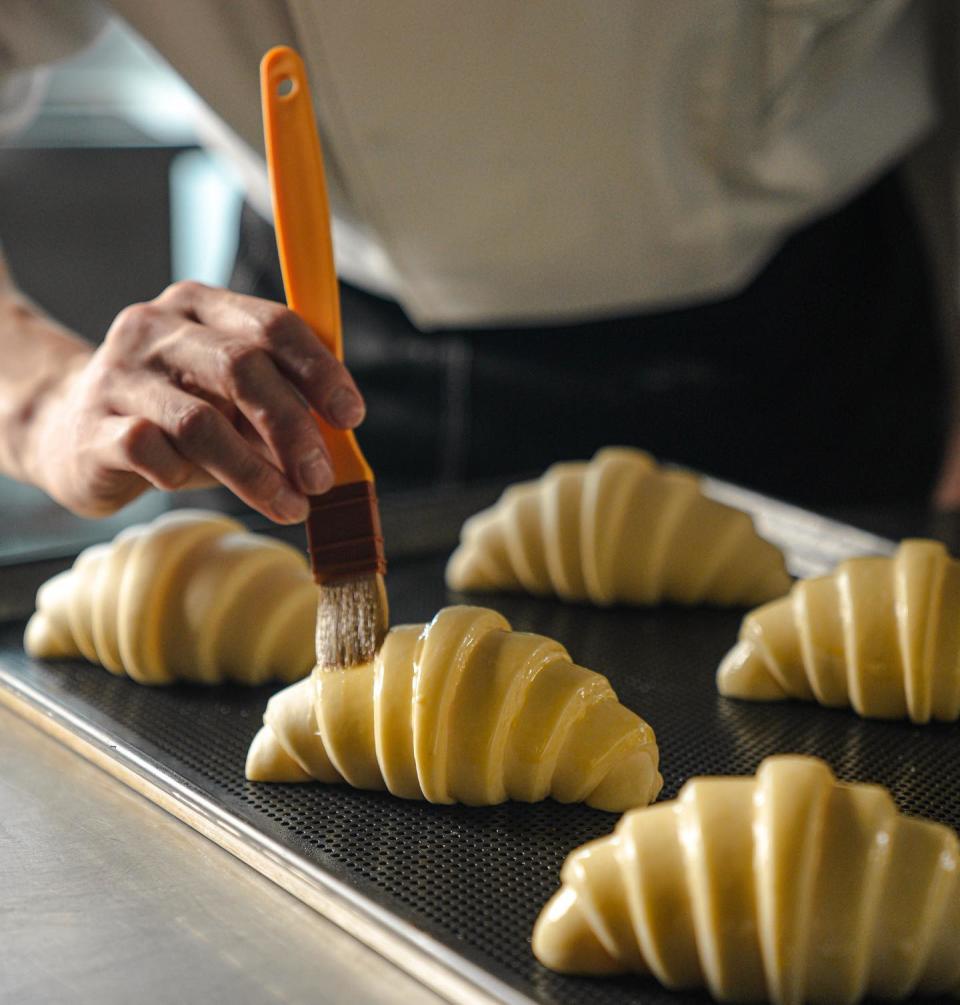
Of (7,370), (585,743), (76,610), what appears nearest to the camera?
(585,743)

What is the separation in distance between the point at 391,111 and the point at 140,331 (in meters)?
0.42

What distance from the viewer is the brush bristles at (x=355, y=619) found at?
2.81 feet

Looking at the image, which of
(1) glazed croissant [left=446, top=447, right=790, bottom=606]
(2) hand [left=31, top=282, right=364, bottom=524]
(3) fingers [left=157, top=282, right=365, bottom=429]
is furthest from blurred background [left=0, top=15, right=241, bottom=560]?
(3) fingers [left=157, top=282, right=365, bottom=429]

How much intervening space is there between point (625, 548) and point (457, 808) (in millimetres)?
436

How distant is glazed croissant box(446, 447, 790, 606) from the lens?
3.97 ft

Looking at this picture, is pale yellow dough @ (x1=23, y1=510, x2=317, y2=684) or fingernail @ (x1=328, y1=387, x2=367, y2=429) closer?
fingernail @ (x1=328, y1=387, x2=367, y2=429)

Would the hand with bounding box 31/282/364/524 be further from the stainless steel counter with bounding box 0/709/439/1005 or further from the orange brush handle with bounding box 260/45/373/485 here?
the stainless steel counter with bounding box 0/709/439/1005

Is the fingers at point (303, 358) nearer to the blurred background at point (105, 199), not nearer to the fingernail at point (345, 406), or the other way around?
the fingernail at point (345, 406)

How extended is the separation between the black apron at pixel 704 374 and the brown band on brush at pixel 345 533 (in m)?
0.78

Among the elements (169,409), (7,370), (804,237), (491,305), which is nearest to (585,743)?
(169,409)

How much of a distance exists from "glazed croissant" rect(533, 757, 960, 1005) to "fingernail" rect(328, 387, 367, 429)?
33 cm

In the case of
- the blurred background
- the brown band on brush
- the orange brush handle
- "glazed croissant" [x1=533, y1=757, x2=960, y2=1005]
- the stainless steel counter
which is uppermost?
the blurred background

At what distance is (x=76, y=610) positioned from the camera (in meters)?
1.04

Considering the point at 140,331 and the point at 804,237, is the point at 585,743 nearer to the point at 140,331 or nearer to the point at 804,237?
the point at 140,331
